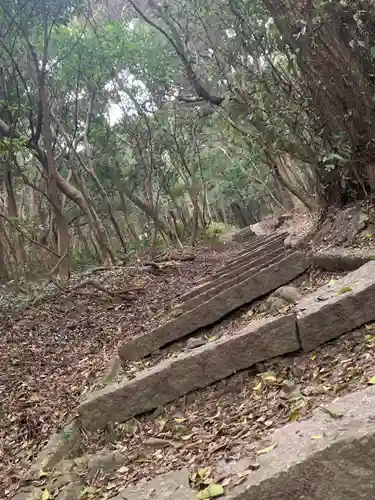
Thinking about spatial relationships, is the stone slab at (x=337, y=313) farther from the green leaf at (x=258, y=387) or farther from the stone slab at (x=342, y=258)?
the stone slab at (x=342, y=258)

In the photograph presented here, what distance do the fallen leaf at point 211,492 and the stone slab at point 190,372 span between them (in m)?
1.50

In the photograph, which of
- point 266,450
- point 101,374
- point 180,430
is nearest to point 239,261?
point 101,374

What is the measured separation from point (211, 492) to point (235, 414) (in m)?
1.11

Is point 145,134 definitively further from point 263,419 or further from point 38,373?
point 263,419

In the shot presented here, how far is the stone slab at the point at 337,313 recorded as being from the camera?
3.62 m

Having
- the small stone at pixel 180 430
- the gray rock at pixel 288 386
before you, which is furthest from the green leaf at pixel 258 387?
the small stone at pixel 180 430

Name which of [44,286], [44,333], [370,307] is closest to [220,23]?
[44,286]

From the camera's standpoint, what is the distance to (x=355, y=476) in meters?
2.22

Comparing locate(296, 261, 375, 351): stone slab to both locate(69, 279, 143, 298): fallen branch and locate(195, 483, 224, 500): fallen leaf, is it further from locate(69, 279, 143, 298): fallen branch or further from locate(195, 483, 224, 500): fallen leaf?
locate(69, 279, 143, 298): fallen branch

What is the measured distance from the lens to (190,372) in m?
4.22

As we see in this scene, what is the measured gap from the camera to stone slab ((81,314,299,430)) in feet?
12.9

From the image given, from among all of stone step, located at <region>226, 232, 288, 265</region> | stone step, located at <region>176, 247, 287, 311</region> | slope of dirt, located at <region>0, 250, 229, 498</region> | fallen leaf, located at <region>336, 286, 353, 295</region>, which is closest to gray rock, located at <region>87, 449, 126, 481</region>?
slope of dirt, located at <region>0, 250, 229, 498</region>

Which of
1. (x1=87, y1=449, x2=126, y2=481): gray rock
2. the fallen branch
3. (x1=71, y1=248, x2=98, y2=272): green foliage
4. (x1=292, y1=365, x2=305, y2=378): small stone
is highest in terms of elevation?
(x1=71, y1=248, x2=98, y2=272): green foliage

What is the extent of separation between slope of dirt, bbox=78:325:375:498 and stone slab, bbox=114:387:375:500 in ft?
0.56
